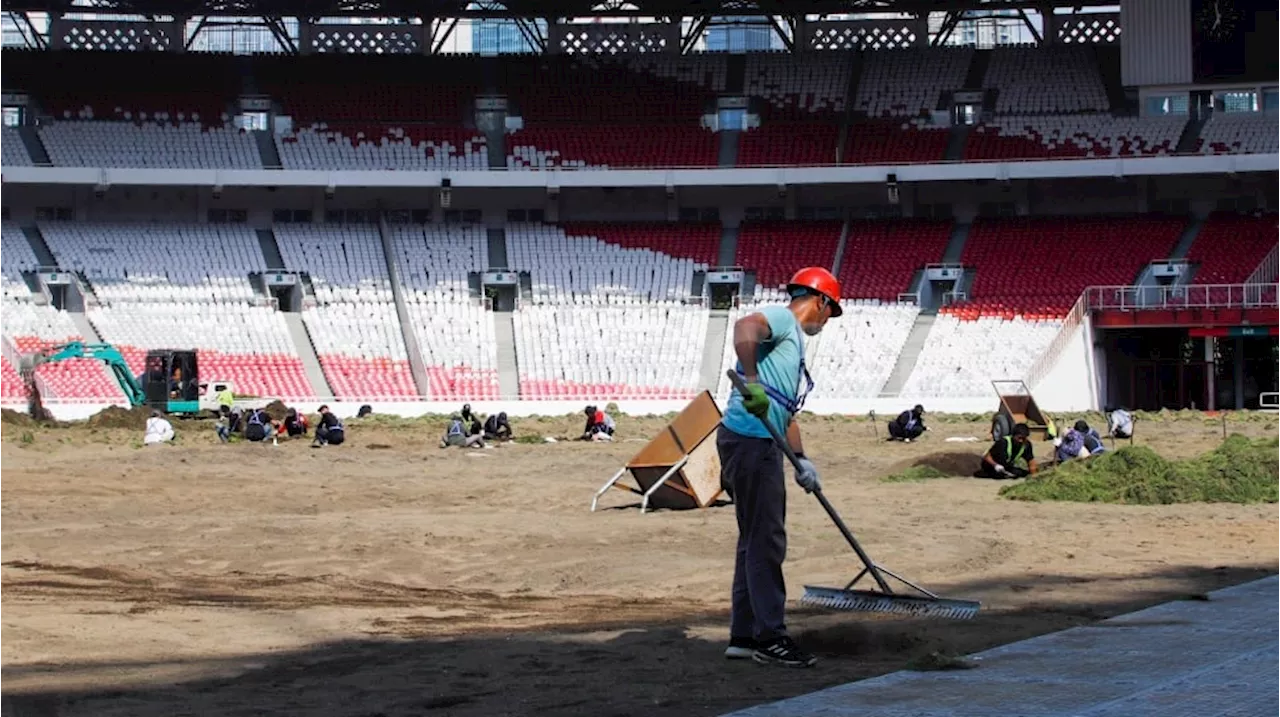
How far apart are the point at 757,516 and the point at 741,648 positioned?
0.69 metres

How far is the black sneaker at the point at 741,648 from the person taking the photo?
8.93 meters

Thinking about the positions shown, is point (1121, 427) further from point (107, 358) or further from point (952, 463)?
point (107, 358)

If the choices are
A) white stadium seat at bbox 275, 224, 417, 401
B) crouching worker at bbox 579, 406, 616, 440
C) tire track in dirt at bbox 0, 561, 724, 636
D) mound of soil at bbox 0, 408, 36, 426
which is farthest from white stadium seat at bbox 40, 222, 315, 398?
tire track in dirt at bbox 0, 561, 724, 636

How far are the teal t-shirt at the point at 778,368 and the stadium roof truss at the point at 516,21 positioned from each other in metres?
51.8

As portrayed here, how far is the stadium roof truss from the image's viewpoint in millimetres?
60219

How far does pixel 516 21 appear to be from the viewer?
210 feet

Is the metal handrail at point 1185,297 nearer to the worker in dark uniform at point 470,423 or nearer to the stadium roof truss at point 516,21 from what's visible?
the stadium roof truss at point 516,21

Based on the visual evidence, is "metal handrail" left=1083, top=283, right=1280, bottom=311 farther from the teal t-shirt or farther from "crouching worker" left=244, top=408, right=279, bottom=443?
the teal t-shirt

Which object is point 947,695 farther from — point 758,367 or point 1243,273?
point 1243,273

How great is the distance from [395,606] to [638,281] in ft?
147

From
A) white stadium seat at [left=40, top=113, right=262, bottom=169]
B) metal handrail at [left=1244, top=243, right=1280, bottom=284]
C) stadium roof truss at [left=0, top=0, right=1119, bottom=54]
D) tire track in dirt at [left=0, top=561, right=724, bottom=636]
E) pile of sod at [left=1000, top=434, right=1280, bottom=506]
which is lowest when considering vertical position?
tire track in dirt at [left=0, top=561, right=724, bottom=636]

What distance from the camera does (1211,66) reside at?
58406mm

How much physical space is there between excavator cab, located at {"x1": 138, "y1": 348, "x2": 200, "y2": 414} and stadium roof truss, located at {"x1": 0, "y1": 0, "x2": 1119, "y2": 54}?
1802 cm

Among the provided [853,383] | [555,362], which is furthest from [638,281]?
[853,383]
